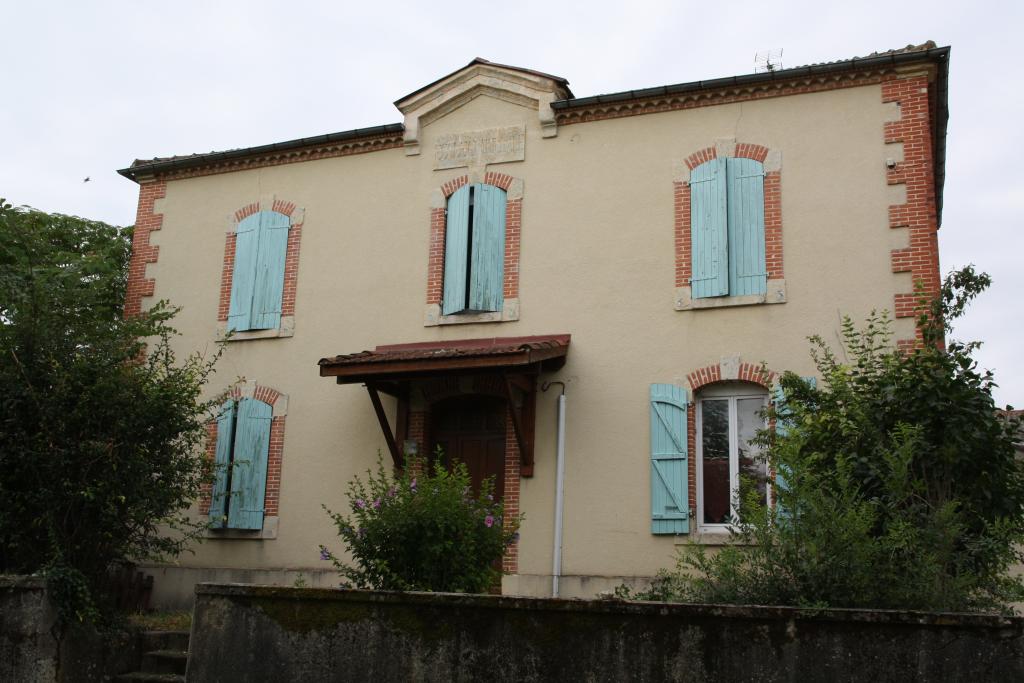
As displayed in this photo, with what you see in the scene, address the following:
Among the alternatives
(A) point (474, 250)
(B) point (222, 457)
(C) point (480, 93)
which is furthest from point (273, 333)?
(C) point (480, 93)

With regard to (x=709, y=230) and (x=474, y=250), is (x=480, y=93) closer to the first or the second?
A: (x=474, y=250)

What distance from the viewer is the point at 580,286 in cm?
1212

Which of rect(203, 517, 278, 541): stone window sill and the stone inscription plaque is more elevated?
the stone inscription plaque

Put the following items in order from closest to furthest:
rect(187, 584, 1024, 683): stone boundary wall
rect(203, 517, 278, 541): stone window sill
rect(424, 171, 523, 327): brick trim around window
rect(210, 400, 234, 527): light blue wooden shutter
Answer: rect(187, 584, 1024, 683): stone boundary wall
rect(424, 171, 523, 327): brick trim around window
rect(203, 517, 278, 541): stone window sill
rect(210, 400, 234, 527): light blue wooden shutter

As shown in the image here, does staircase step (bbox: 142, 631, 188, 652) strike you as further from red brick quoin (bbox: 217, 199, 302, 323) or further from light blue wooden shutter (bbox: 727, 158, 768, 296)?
light blue wooden shutter (bbox: 727, 158, 768, 296)

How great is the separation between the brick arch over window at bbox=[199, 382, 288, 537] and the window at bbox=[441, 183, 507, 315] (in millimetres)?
2498

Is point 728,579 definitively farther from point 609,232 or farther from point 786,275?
point 609,232

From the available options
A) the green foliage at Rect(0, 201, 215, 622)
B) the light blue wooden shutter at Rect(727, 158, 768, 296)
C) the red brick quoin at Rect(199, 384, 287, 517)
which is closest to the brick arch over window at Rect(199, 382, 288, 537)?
the red brick quoin at Rect(199, 384, 287, 517)

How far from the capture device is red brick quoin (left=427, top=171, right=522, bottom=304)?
12438 millimetres

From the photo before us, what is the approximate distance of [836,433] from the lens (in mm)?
8422

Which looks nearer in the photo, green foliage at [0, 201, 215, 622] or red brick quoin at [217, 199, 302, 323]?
green foliage at [0, 201, 215, 622]

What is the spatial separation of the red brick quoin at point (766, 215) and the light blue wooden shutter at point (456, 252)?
8.67 ft

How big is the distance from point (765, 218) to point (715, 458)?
2.75m

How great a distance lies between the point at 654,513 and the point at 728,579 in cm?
466
